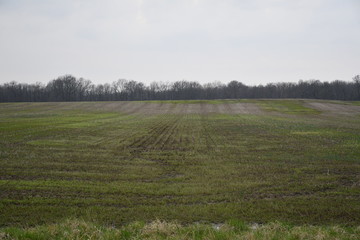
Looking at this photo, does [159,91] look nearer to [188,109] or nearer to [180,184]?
[188,109]

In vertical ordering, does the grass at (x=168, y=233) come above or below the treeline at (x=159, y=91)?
below

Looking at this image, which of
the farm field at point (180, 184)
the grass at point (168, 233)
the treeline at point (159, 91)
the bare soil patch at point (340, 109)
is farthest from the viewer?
the treeline at point (159, 91)

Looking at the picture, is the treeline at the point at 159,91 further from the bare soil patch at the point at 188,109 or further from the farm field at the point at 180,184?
the farm field at the point at 180,184

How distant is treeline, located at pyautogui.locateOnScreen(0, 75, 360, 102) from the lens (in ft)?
428

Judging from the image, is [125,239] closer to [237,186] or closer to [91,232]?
[91,232]

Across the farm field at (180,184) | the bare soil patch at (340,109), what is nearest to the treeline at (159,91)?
the bare soil patch at (340,109)

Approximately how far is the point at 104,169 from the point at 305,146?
629 inches

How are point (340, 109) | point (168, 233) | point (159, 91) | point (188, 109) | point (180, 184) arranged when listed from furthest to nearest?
point (159, 91) → point (188, 109) → point (340, 109) → point (180, 184) → point (168, 233)

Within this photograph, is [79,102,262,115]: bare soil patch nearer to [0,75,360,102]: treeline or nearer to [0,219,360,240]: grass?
[0,219,360,240]: grass

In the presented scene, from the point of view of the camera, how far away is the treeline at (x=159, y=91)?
428ft

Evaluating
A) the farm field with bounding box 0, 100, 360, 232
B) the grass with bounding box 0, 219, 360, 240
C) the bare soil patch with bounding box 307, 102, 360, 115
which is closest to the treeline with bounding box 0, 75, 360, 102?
the bare soil patch with bounding box 307, 102, 360, 115

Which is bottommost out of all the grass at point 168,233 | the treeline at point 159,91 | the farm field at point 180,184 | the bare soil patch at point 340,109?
the farm field at point 180,184

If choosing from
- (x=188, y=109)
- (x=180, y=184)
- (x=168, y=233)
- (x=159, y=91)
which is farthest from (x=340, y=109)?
(x=159, y=91)

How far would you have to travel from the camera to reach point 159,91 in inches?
6388
